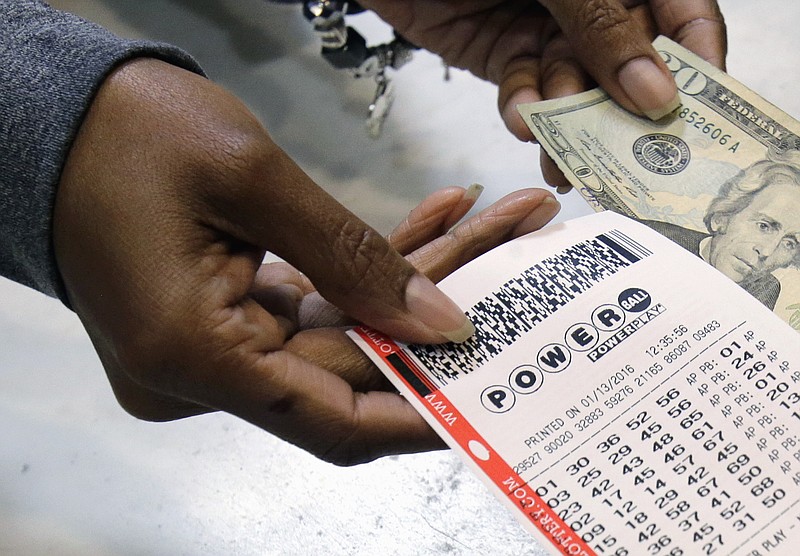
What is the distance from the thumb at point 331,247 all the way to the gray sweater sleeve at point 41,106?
0.39 ft

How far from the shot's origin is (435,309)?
48cm

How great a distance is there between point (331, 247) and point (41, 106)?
206 mm

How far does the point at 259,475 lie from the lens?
68cm

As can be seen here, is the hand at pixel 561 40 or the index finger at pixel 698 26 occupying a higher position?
the index finger at pixel 698 26

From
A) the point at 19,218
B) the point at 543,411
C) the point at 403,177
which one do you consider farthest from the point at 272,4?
the point at 543,411

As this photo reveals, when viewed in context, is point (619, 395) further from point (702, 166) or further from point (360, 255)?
point (702, 166)

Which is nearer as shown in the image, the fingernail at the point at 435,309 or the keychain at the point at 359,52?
the fingernail at the point at 435,309

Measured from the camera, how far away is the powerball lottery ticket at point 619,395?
16.6 inches

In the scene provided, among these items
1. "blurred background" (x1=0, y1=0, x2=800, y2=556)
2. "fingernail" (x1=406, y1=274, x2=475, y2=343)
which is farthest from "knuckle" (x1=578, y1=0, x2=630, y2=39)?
"fingernail" (x1=406, y1=274, x2=475, y2=343)

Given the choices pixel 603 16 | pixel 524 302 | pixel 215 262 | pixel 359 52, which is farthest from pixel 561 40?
pixel 215 262

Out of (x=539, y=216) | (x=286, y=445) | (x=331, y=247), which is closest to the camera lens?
(x=331, y=247)

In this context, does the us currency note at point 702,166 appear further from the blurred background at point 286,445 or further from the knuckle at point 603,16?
the blurred background at point 286,445

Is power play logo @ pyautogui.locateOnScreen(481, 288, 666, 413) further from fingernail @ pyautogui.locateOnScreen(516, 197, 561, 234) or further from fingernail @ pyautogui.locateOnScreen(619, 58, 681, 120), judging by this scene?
fingernail @ pyautogui.locateOnScreen(619, 58, 681, 120)

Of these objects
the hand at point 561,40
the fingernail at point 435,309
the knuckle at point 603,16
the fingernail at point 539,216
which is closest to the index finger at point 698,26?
the hand at point 561,40
